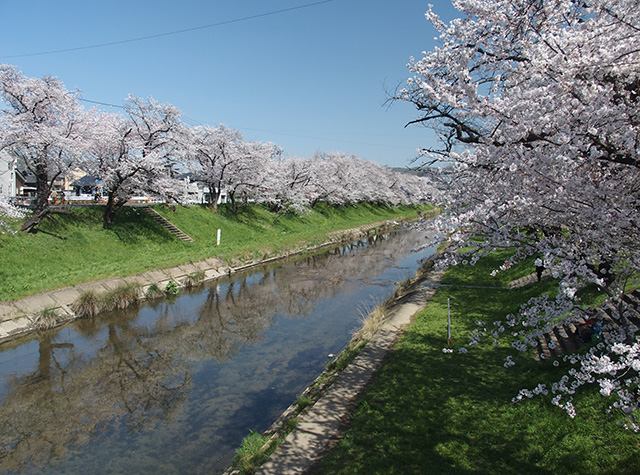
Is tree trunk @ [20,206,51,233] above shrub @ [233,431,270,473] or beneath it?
above

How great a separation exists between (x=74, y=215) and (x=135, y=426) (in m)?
19.7

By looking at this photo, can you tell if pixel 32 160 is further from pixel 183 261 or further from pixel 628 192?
pixel 628 192

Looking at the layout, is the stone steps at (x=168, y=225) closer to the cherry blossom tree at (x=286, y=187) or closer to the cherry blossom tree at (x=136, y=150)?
the cherry blossom tree at (x=136, y=150)

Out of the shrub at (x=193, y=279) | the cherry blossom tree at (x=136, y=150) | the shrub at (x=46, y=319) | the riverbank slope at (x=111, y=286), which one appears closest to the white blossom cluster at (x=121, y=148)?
the cherry blossom tree at (x=136, y=150)

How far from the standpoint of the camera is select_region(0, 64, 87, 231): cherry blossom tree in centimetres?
1905

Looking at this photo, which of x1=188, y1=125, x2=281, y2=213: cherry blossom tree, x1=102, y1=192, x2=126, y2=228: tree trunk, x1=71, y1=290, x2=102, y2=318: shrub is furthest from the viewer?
x1=188, y1=125, x2=281, y2=213: cherry blossom tree

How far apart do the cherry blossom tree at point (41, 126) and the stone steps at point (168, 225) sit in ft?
27.4

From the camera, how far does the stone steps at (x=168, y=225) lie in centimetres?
2917

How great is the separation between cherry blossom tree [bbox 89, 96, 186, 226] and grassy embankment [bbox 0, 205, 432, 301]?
1947 mm

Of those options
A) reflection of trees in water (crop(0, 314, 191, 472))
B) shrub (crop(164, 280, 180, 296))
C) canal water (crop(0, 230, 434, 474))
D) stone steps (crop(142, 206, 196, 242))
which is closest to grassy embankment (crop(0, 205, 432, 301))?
stone steps (crop(142, 206, 196, 242))

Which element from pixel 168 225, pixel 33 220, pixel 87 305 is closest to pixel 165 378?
pixel 87 305

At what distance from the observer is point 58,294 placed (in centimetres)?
1597

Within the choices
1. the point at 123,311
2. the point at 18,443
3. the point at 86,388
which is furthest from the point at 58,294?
the point at 18,443

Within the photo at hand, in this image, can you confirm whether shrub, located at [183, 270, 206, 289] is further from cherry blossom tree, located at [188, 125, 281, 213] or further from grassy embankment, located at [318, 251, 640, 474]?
cherry blossom tree, located at [188, 125, 281, 213]
